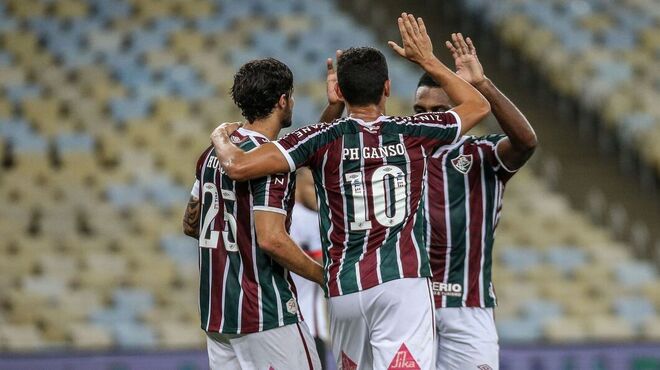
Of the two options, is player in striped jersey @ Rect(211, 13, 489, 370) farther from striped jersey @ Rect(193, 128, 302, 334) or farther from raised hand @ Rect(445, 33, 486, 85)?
raised hand @ Rect(445, 33, 486, 85)

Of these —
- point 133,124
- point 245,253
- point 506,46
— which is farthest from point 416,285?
point 506,46

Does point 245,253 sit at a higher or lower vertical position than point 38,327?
higher

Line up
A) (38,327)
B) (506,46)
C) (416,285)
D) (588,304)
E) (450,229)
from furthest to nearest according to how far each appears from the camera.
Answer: (506,46), (588,304), (38,327), (450,229), (416,285)

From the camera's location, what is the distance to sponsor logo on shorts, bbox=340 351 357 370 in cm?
494

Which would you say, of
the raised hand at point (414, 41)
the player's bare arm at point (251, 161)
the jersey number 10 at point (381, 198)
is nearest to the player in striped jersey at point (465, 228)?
the raised hand at point (414, 41)

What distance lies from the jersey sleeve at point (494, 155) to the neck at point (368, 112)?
89cm

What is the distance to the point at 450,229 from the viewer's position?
554 centimetres

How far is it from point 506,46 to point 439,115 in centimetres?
1049

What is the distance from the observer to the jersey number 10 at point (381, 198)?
4805mm

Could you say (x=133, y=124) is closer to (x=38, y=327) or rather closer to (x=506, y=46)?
(x=38, y=327)

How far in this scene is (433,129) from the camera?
4.91 metres

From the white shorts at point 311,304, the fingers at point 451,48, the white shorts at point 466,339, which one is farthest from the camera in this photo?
the white shorts at point 311,304

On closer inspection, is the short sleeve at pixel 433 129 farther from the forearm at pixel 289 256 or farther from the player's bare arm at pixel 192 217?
the player's bare arm at pixel 192 217

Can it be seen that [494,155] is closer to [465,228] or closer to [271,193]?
[465,228]
